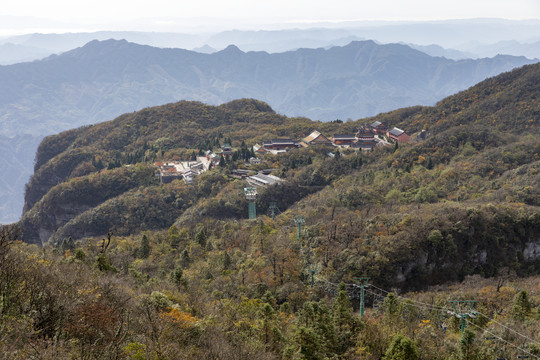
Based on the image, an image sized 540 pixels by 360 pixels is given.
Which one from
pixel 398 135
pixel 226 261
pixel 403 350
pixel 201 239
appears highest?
pixel 403 350

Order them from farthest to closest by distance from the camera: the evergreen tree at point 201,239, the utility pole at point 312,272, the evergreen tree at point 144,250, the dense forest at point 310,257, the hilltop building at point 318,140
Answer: the hilltop building at point 318,140 → the evergreen tree at point 201,239 → the evergreen tree at point 144,250 → the utility pole at point 312,272 → the dense forest at point 310,257

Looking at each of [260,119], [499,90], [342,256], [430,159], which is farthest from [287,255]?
[260,119]

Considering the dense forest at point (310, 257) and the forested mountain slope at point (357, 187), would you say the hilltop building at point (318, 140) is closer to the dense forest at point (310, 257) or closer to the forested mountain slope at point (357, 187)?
the forested mountain slope at point (357, 187)

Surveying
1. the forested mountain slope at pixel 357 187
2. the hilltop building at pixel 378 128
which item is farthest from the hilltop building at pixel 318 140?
the hilltop building at pixel 378 128

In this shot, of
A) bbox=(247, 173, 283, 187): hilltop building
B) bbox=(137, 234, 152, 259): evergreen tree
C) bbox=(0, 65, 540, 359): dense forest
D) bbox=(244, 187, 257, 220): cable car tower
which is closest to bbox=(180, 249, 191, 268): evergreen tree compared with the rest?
bbox=(0, 65, 540, 359): dense forest

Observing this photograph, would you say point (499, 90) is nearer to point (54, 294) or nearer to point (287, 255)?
point (287, 255)

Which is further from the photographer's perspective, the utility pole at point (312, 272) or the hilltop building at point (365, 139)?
the hilltop building at point (365, 139)

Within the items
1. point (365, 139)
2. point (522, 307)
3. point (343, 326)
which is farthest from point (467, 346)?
point (365, 139)

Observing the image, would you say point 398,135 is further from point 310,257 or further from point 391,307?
point 391,307
